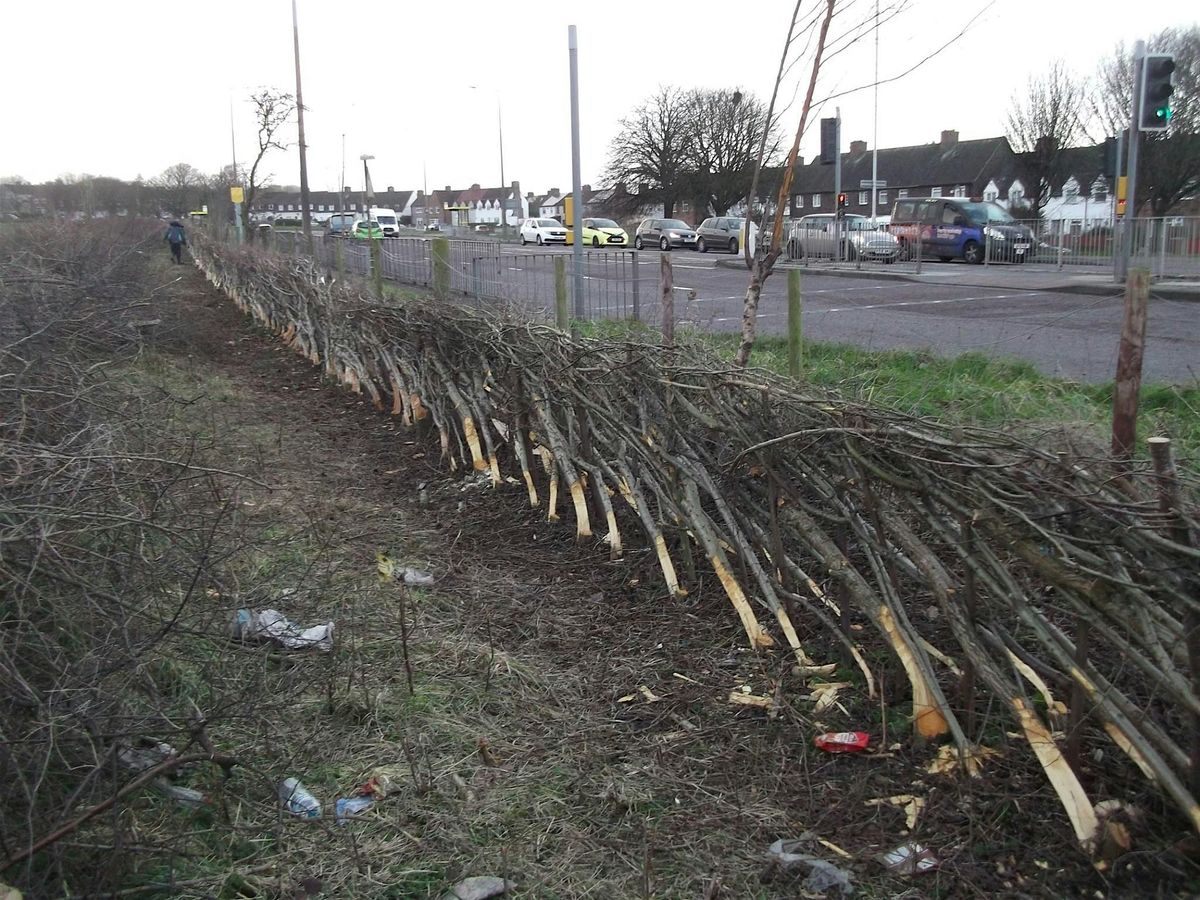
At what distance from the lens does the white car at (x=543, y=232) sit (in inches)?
1842

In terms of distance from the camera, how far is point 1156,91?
49.8 feet

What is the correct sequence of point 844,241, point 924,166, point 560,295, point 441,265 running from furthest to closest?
1. point 924,166
2. point 844,241
3. point 441,265
4. point 560,295

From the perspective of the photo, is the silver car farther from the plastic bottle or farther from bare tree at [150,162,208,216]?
bare tree at [150,162,208,216]

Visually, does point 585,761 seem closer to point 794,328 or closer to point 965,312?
point 794,328

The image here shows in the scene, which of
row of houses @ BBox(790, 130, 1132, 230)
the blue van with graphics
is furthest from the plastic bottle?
row of houses @ BBox(790, 130, 1132, 230)

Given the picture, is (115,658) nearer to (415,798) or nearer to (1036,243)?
(415,798)

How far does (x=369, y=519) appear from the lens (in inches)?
248

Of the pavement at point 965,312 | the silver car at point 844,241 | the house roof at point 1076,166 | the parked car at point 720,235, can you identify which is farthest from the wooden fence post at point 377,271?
the house roof at point 1076,166

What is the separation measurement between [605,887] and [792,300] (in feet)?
15.2

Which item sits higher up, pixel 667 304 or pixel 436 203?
pixel 436 203

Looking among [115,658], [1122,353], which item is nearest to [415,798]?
[115,658]

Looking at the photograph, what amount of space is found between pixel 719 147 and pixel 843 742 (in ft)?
192

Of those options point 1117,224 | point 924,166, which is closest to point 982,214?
point 1117,224

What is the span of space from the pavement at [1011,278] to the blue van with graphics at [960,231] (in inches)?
28.9
